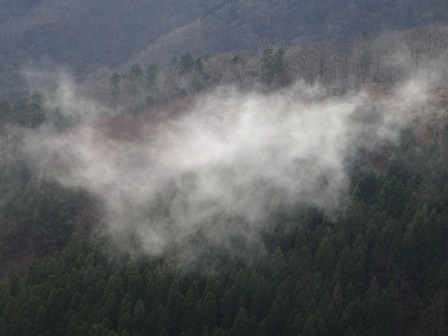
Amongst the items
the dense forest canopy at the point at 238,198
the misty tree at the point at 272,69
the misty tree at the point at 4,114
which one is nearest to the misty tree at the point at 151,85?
the dense forest canopy at the point at 238,198

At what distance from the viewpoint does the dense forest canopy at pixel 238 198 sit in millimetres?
37156

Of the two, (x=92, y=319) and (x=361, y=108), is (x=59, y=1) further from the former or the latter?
(x=92, y=319)

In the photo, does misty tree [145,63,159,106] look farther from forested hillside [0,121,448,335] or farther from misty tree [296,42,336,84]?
forested hillside [0,121,448,335]

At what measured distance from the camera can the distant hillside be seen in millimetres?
133000

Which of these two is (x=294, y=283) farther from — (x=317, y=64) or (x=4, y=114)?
(x=4, y=114)

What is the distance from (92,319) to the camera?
38.2m

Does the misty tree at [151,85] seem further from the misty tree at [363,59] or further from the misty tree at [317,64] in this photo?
the misty tree at [363,59]

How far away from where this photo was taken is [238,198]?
159ft

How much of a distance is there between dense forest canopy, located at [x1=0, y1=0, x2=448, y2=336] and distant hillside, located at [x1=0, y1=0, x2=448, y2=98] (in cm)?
5035

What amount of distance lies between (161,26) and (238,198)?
5044 inches

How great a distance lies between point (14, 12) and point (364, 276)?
505ft

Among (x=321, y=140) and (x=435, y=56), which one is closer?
(x=321, y=140)

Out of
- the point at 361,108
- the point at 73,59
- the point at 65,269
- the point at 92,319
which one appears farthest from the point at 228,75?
the point at 73,59

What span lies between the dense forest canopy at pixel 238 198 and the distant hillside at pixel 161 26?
165ft
